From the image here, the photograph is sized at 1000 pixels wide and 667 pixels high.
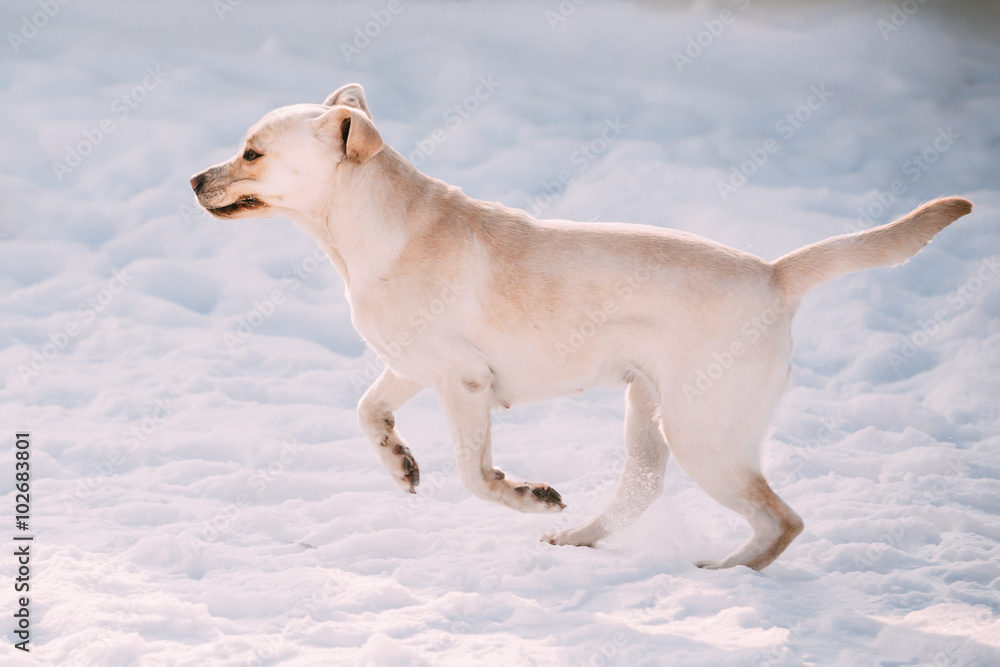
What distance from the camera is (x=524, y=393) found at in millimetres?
3891

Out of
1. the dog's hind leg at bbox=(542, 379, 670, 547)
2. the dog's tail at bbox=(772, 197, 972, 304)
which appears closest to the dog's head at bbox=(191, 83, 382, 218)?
the dog's hind leg at bbox=(542, 379, 670, 547)

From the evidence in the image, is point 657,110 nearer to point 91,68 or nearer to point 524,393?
point 91,68

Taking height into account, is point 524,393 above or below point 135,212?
below

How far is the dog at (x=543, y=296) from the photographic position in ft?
11.8

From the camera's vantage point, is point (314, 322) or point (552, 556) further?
point (314, 322)

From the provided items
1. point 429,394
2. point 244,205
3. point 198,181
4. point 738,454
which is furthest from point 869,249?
point 429,394

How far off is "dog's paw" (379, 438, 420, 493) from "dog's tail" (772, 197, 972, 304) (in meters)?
1.70

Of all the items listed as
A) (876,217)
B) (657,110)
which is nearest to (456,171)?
(657,110)

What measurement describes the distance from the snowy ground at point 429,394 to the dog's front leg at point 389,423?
328 millimetres

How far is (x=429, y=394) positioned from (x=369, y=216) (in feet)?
11.0

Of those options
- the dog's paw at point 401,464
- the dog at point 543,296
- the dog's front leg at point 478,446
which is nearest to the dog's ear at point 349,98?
the dog at point 543,296

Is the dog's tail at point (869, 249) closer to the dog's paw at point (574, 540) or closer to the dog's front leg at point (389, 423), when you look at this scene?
the dog's paw at point (574, 540)

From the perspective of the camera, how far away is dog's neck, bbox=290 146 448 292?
3.72 metres

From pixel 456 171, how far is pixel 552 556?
6.39m
